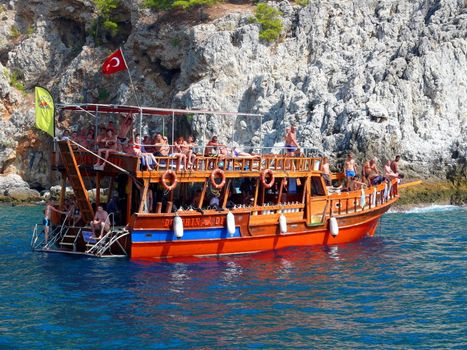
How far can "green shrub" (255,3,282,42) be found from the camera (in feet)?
159

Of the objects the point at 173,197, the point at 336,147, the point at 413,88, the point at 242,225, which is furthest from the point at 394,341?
the point at 413,88

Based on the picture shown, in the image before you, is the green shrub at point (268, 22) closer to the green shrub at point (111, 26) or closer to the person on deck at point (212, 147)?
the green shrub at point (111, 26)

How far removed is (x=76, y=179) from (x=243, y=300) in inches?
281

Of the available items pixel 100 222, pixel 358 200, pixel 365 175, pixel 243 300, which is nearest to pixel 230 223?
pixel 100 222

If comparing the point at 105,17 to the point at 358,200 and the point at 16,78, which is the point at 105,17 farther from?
the point at 358,200

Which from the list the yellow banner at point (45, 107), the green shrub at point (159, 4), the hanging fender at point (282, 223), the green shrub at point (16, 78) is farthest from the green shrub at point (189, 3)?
the yellow banner at point (45, 107)

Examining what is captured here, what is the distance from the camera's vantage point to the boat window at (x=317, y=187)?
26250mm

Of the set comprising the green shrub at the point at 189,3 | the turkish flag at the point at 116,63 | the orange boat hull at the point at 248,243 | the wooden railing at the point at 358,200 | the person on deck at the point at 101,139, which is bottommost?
the orange boat hull at the point at 248,243

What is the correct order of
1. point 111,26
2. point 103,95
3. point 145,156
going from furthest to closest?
point 111,26 < point 103,95 < point 145,156

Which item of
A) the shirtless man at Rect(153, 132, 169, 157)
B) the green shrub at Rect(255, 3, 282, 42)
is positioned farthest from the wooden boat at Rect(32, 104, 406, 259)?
the green shrub at Rect(255, 3, 282, 42)

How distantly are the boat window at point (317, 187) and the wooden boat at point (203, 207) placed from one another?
3 centimetres

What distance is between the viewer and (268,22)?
48.5 meters

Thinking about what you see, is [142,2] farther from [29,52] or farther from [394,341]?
[394,341]

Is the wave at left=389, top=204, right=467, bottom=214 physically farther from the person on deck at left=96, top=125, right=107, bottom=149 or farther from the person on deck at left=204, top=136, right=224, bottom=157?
the person on deck at left=96, top=125, right=107, bottom=149
